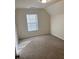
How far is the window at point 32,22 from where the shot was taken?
25.7 ft

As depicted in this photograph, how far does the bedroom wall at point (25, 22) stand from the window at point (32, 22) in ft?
0.80

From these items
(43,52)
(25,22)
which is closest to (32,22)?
(25,22)

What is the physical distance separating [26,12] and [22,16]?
0.43 meters

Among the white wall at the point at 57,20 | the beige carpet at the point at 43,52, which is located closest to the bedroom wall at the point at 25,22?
the white wall at the point at 57,20

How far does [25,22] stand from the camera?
24.9ft

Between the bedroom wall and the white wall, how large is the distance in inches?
21.3

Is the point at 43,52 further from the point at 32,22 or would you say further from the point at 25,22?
the point at 32,22

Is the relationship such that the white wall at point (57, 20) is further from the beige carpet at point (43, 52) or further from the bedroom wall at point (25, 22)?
the beige carpet at point (43, 52)

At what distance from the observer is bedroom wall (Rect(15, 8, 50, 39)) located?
7.34m

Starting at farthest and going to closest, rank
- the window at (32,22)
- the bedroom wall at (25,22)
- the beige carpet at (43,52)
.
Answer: the window at (32,22) < the bedroom wall at (25,22) < the beige carpet at (43,52)

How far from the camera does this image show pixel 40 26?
8.19 meters

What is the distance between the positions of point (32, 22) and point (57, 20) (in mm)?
1972
